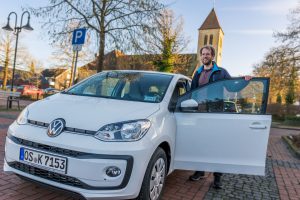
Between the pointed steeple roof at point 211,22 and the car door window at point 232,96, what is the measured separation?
59.9m

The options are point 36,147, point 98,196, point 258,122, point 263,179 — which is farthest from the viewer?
point 263,179

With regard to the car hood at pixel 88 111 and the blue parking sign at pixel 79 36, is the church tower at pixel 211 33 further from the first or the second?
the car hood at pixel 88 111

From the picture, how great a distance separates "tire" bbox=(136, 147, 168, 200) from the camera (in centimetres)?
290

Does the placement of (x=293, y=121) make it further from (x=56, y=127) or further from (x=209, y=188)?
(x=56, y=127)

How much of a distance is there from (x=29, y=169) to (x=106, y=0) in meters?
8.98

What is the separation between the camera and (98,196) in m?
2.62

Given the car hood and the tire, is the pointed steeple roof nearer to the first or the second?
the car hood

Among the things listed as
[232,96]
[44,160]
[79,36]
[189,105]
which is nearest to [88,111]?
[44,160]

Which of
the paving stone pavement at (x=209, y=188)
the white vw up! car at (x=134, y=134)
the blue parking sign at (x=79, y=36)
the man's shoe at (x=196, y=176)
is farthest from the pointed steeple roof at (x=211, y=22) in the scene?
the white vw up! car at (x=134, y=134)

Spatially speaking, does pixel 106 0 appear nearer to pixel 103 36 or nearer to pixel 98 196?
pixel 103 36

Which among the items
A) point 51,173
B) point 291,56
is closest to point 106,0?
point 51,173

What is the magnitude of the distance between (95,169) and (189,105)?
148 centimetres

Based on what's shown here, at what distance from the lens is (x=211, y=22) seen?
62562mm

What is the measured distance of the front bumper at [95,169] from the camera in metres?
2.60
